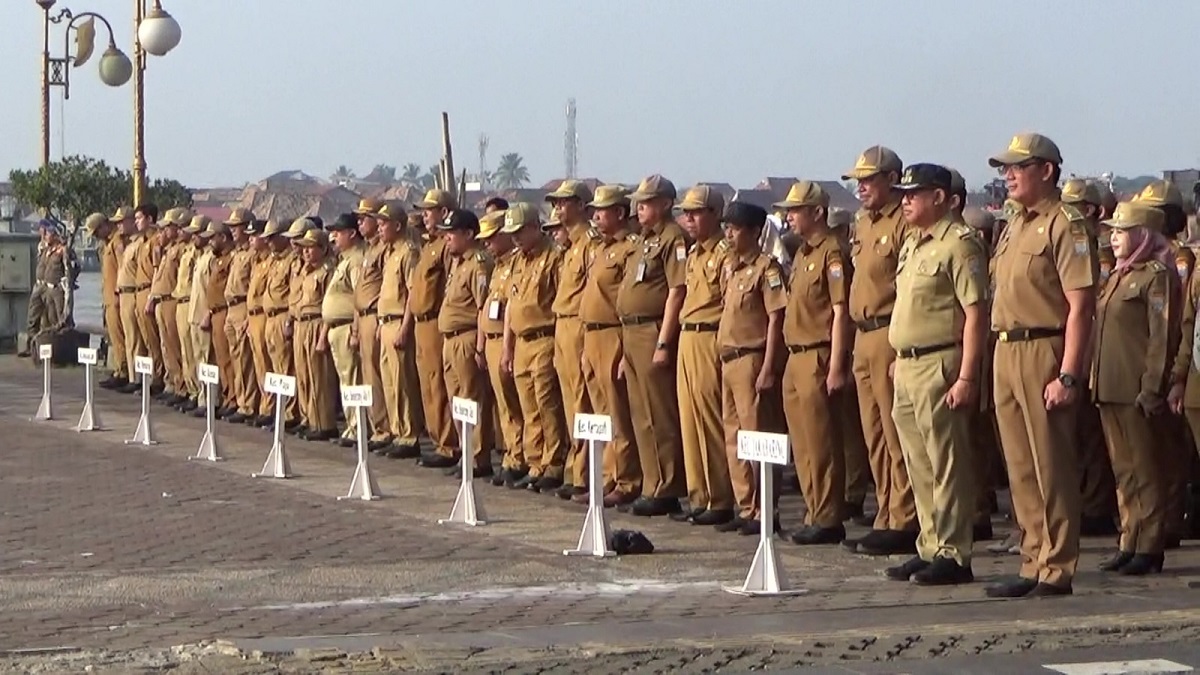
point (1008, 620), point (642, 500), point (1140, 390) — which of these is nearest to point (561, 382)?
point (642, 500)

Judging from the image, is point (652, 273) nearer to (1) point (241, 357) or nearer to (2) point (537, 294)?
(2) point (537, 294)

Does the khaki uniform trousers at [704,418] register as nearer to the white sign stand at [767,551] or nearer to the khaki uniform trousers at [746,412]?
the khaki uniform trousers at [746,412]

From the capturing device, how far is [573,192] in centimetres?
1595

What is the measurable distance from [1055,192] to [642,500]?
4.55 metres

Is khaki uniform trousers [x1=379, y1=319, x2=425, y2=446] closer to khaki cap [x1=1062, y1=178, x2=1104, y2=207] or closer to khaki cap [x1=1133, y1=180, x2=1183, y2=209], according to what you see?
khaki cap [x1=1062, y1=178, x2=1104, y2=207]

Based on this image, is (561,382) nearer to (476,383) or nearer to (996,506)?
(476,383)

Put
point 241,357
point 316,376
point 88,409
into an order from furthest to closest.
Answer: point 241,357 → point 88,409 → point 316,376

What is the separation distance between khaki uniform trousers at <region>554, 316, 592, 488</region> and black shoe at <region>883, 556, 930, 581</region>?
4.10 m

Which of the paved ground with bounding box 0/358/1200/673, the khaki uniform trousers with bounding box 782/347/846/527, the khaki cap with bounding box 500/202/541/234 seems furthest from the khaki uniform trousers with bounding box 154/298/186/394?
the khaki uniform trousers with bounding box 782/347/846/527

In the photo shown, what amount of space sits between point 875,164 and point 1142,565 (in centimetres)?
271

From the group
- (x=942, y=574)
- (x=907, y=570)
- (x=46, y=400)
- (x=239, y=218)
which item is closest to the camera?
(x=942, y=574)

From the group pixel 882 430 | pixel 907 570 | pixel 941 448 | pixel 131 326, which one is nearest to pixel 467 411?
pixel 882 430

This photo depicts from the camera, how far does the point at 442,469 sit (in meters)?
17.6

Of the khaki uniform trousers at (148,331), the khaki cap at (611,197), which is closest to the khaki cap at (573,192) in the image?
the khaki cap at (611,197)
